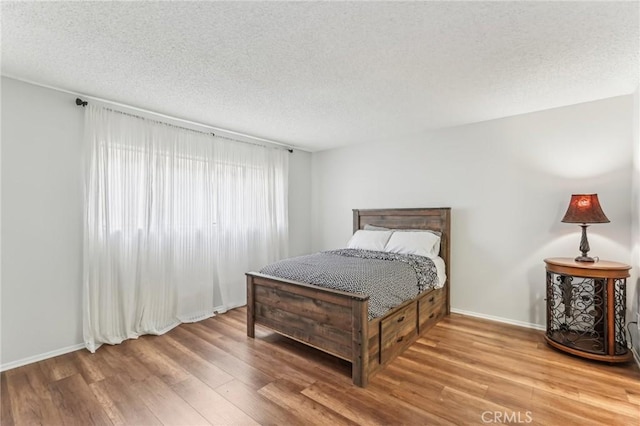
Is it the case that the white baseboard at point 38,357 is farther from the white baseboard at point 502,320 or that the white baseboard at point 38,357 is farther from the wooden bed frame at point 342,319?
the white baseboard at point 502,320

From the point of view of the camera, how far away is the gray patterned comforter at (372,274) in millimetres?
2377

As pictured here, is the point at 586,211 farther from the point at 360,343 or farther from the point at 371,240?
the point at 360,343

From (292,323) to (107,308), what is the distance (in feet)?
5.91

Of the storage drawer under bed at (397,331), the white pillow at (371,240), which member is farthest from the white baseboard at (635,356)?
the white pillow at (371,240)

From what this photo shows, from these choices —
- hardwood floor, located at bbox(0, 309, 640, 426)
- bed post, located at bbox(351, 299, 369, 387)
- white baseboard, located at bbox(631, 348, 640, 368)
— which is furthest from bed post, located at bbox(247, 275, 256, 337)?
white baseboard, located at bbox(631, 348, 640, 368)

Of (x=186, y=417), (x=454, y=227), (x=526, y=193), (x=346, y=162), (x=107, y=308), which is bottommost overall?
(x=186, y=417)

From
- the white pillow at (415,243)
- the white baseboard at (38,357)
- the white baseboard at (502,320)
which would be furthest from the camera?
the white pillow at (415,243)

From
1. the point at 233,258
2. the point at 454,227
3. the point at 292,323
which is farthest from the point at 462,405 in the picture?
the point at 233,258

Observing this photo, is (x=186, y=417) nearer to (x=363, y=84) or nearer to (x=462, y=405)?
(x=462, y=405)

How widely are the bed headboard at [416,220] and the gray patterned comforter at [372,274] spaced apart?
0.57 m

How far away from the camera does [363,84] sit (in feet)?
8.32

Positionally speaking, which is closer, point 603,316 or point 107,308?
point 603,316

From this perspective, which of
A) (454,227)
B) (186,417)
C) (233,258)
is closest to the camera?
(186,417)

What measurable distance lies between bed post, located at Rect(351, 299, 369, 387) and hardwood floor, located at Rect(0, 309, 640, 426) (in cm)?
8
